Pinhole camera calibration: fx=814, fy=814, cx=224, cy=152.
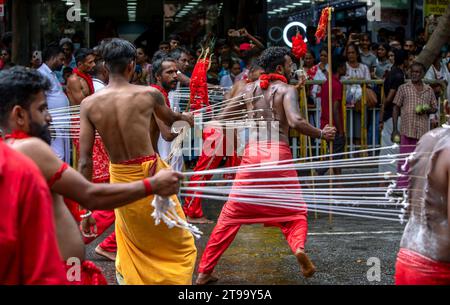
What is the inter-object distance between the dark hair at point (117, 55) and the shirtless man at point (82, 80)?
302 cm

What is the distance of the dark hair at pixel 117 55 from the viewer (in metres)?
5.41

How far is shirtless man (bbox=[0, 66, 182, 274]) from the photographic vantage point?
131 inches

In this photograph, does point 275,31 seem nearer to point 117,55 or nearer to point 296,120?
point 296,120

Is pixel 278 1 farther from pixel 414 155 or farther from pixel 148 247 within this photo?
pixel 414 155

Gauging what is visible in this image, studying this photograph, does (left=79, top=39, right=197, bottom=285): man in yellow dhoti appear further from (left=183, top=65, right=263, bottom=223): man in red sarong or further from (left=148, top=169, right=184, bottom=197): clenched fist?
(left=183, top=65, right=263, bottom=223): man in red sarong

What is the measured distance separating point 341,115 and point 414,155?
22.2 ft

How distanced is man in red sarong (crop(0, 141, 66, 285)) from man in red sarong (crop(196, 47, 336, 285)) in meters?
3.44

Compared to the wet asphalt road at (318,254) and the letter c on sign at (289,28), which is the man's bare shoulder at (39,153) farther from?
the letter c on sign at (289,28)

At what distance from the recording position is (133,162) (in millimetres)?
5395

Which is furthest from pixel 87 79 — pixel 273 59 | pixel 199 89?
pixel 273 59

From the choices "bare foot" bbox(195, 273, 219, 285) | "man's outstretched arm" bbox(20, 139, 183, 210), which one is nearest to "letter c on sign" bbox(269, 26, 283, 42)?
"bare foot" bbox(195, 273, 219, 285)

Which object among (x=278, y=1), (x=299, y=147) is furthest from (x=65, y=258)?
(x=278, y=1)

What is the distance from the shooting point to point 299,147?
10750 mm

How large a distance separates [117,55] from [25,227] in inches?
111
